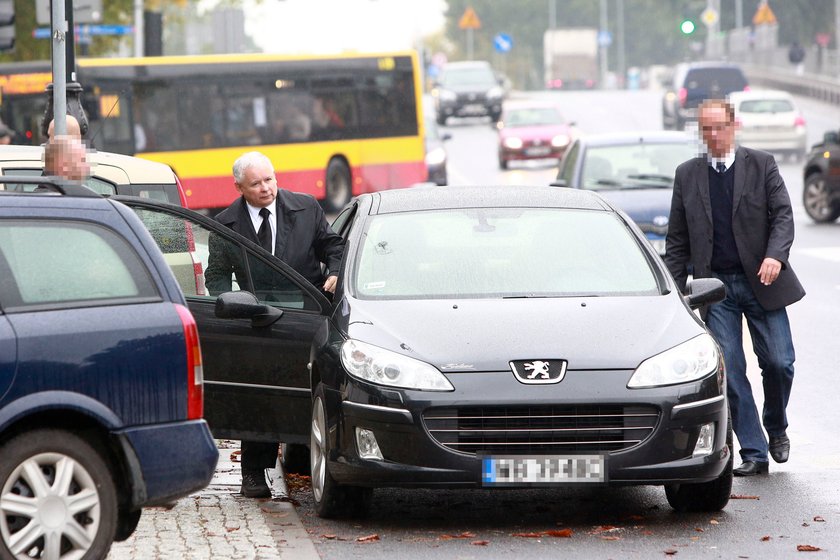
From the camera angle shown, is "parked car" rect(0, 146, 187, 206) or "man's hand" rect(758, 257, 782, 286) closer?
"man's hand" rect(758, 257, 782, 286)

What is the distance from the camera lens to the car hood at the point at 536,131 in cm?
4200

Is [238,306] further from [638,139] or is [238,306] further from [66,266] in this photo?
[638,139]

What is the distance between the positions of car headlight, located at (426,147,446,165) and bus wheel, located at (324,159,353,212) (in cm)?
256

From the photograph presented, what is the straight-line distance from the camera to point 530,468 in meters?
7.32

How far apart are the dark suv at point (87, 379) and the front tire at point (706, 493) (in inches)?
95.2

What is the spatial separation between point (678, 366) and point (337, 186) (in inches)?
1003

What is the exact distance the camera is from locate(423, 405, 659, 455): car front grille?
7.34 m

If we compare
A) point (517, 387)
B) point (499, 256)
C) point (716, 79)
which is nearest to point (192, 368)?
point (517, 387)

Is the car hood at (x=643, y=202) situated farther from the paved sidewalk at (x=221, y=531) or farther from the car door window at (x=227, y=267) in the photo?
the car door window at (x=227, y=267)

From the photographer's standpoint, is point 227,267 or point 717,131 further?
point 717,131

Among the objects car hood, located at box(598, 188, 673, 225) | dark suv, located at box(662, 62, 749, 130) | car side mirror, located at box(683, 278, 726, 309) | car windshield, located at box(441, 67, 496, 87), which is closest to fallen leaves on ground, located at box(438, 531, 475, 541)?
car side mirror, located at box(683, 278, 726, 309)

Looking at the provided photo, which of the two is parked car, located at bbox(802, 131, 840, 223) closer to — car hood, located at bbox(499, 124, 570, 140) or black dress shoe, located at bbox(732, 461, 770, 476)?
car hood, located at bbox(499, 124, 570, 140)

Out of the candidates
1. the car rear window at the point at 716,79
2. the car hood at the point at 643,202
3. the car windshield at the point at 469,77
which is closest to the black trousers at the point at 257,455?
the car hood at the point at 643,202

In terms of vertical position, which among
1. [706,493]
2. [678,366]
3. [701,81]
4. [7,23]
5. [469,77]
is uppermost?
[469,77]
